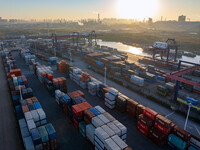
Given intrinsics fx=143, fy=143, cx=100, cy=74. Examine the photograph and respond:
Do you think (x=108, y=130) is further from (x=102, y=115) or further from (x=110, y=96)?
(x=110, y=96)

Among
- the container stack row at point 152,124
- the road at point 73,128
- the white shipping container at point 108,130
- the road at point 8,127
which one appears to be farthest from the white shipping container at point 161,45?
the road at point 8,127

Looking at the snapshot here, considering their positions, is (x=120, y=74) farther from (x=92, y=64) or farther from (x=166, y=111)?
(x=166, y=111)

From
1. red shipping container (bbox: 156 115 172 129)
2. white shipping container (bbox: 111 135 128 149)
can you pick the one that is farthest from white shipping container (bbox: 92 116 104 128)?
red shipping container (bbox: 156 115 172 129)

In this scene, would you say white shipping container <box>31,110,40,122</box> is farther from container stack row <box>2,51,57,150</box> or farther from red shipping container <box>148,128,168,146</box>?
red shipping container <box>148,128,168,146</box>

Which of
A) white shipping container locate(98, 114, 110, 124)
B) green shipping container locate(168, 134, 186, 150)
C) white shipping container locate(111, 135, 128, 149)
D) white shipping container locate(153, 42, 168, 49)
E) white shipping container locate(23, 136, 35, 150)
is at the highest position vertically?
white shipping container locate(153, 42, 168, 49)

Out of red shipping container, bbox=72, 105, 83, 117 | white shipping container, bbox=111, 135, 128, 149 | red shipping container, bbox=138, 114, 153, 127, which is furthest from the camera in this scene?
red shipping container, bbox=72, 105, 83, 117

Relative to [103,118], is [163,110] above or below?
below

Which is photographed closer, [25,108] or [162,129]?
[162,129]

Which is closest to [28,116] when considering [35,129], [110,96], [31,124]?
[31,124]
